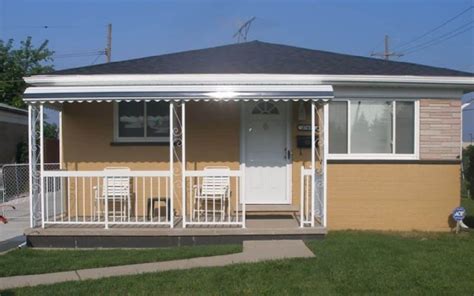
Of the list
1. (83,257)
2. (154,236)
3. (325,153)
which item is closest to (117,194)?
(154,236)

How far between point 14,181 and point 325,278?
12944mm

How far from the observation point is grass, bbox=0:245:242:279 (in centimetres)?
715

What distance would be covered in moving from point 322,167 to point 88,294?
4.83 m

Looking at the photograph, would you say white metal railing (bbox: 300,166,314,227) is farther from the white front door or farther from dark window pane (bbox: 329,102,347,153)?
dark window pane (bbox: 329,102,347,153)

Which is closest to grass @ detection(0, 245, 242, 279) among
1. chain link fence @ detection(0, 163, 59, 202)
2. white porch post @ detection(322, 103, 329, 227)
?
white porch post @ detection(322, 103, 329, 227)

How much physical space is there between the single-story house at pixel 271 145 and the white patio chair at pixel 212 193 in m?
0.03

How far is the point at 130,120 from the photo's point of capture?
10422 millimetres

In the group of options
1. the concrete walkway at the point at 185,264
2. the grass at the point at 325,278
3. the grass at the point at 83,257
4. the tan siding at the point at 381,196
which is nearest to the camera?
the grass at the point at 325,278

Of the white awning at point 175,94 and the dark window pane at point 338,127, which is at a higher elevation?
the white awning at point 175,94

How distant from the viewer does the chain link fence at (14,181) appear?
617 inches

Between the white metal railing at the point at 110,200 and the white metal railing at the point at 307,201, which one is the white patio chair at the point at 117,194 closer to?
the white metal railing at the point at 110,200

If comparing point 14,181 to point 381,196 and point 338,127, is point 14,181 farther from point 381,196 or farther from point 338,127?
point 381,196

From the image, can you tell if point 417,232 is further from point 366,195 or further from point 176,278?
point 176,278

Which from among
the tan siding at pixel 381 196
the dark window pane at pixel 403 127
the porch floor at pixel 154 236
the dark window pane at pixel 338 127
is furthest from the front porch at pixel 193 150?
the dark window pane at pixel 403 127
